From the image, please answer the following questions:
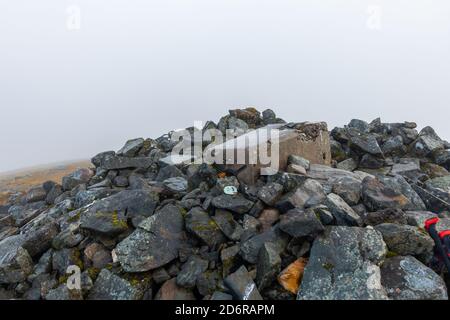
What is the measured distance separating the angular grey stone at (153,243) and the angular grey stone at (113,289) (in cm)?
36

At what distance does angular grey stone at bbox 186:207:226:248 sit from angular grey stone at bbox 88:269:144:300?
80.6 inches

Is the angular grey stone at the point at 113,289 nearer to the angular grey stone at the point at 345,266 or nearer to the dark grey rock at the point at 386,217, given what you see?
the angular grey stone at the point at 345,266

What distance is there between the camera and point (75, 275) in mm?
7906

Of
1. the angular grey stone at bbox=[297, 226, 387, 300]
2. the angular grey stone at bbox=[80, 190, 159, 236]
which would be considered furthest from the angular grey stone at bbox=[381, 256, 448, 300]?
the angular grey stone at bbox=[80, 190, 159, 236]

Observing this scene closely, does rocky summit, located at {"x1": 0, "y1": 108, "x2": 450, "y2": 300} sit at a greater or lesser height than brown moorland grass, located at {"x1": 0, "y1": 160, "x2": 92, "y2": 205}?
greater

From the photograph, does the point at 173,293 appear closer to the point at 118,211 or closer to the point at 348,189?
the point at 118,211

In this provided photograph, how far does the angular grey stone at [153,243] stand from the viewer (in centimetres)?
795

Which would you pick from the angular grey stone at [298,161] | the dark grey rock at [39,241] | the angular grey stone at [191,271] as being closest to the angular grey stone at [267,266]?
the angular grey stone at [191,271]

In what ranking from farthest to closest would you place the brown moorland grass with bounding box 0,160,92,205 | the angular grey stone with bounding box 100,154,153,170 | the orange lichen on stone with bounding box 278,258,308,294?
the brown moorland grass with bounding box 0,160,92,205 < the angular grey stone with bounding box 100,154,153,170 < the orange lichen on stone with bounding box 278,258,308,294

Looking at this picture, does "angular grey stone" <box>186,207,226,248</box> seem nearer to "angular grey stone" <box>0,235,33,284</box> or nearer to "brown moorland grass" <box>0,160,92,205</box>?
"angular grey stone" <box>0,235,33,284</box>

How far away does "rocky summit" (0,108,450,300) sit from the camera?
7211 mm
